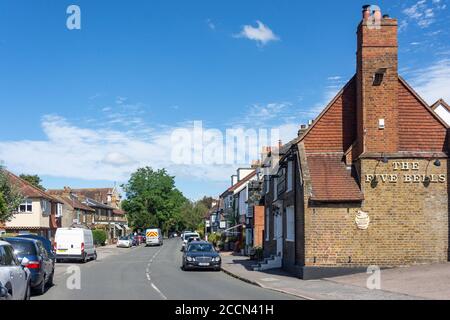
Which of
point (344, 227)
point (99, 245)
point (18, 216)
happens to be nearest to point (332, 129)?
point (344, 227)

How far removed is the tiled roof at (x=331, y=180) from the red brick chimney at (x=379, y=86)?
3.98ft

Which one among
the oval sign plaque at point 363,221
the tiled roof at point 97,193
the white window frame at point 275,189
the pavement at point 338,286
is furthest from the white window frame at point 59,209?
the oval sign plaque at point 363,221

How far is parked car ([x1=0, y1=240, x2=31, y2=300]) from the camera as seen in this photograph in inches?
476

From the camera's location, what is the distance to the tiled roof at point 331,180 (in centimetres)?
2281

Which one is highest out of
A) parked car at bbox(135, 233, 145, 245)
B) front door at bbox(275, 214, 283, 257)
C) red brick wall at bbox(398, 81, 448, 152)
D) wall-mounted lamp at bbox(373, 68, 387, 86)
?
wall-mounted lamp at bbox(373, 68, 387, 86)

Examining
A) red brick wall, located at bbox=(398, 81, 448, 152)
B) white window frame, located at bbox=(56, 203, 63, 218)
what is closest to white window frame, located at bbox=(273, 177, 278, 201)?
red brick wall, located at bbox=(398, 81, 448, 152)

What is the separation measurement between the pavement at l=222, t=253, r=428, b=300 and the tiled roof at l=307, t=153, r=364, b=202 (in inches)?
121

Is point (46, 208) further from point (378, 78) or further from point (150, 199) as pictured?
point (150, 199)

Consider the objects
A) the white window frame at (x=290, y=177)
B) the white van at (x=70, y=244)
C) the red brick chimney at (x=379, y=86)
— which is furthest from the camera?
the white van at (x=70, y=244)

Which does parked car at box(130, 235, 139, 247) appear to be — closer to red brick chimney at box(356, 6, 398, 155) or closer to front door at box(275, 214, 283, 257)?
front door at box(275, 214, 283, 257)

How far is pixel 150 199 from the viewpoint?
11569 centimetres

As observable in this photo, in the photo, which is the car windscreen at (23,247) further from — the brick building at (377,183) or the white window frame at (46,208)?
the white window frame at (46,208)

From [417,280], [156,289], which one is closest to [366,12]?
[417,280]
